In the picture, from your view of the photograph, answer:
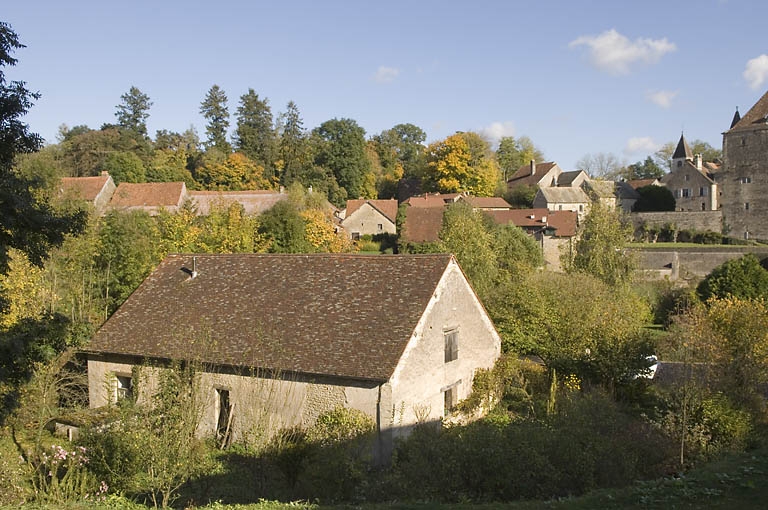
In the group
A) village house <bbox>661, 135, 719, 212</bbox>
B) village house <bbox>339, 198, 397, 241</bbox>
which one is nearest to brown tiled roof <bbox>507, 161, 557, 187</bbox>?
village house <bbox>661, 135, 719, 212</bbox>

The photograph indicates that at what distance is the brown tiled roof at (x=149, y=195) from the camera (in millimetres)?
55625

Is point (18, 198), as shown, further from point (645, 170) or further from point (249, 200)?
point (645, 170)

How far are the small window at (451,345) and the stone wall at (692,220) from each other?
2244 inches

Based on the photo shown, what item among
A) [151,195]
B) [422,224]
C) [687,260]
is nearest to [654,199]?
[687,260]

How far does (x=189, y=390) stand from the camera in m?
12.6

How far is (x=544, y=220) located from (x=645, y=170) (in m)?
67.0

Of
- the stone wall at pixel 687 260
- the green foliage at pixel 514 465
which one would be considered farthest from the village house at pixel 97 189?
the stone wall at pixel 687 260

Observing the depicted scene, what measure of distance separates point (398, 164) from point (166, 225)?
208ft

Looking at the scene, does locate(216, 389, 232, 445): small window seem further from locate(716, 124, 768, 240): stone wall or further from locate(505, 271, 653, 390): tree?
locate(716, 124, 768, 240): stone wall

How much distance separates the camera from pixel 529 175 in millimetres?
82875

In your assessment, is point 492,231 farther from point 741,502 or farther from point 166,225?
point 741,502

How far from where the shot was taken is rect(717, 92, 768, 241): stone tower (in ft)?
215

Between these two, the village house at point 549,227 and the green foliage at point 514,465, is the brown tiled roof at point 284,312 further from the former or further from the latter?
the village house at point 549,227

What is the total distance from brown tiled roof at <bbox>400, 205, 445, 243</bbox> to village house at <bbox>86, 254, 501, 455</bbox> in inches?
1218
